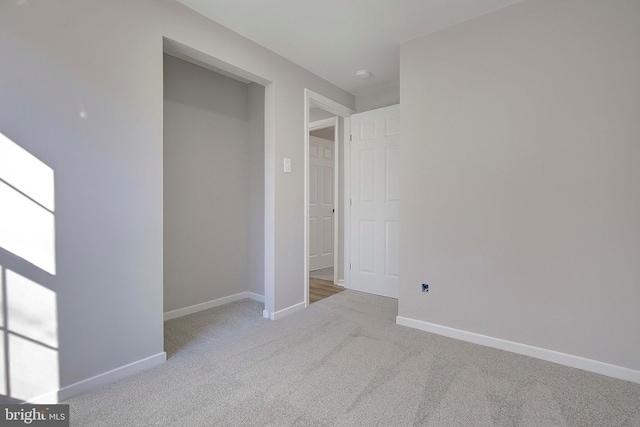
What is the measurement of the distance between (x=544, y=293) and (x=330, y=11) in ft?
8.09

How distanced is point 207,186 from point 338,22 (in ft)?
6.37

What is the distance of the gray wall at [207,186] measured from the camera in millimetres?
2891

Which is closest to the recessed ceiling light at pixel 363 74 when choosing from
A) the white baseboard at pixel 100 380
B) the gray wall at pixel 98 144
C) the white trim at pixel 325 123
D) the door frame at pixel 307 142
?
the door frame at pixel 307 142

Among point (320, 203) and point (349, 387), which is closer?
point (349, 387)

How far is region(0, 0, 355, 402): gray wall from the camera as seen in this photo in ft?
4.98

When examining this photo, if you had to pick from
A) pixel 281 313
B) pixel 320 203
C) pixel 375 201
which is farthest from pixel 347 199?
pixel 281 313

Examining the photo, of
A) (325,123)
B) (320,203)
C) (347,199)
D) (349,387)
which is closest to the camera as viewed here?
(349,387)

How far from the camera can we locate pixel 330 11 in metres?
2.22

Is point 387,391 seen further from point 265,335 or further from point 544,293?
point 544,293

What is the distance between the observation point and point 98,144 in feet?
5.67

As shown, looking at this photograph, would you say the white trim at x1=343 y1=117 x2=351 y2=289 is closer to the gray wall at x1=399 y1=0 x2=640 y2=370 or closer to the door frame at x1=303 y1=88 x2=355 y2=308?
the door frame at x1=303 y1=88 x2=355 y2=308

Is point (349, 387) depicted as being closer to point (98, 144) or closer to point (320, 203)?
point (98, 144)

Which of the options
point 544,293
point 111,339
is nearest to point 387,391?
point 544,293

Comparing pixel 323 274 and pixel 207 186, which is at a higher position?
pixel 207 186
